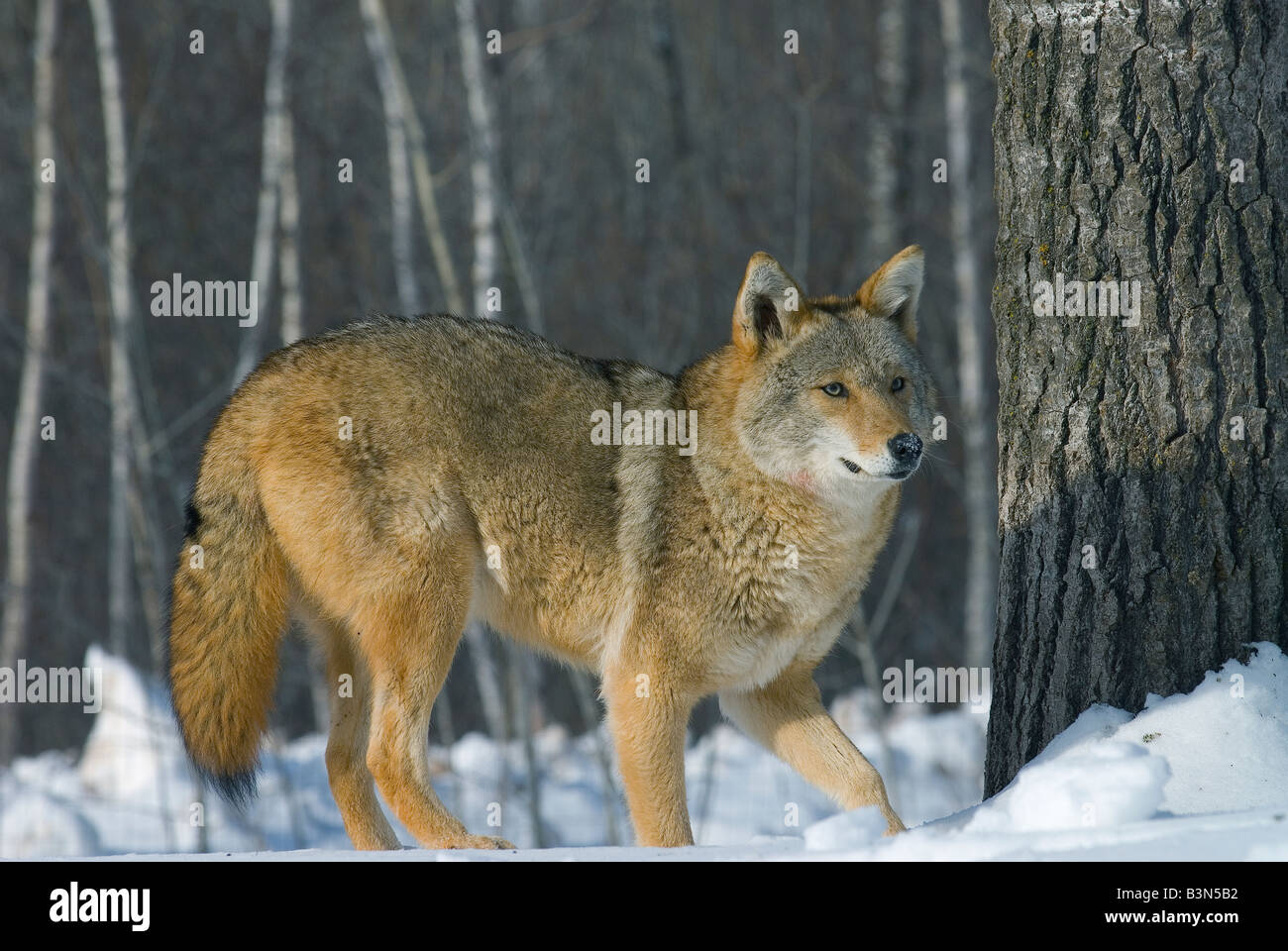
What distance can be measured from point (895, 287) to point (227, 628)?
2.90 m

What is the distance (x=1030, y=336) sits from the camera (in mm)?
4070

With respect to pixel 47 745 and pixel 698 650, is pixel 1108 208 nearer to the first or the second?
pixel 698 650

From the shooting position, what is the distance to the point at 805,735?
484 cm

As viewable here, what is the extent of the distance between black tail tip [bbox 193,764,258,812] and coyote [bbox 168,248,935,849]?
1 centimetres

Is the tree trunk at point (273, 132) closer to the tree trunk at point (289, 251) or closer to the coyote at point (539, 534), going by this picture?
the tree trunk at point (289, 251)

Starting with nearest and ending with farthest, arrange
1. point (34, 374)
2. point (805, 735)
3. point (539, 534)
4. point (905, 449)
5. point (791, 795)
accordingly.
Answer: point (905, 449) < point (539, 534) < point (805, 735) < point (791, 795) < point (34, 374)

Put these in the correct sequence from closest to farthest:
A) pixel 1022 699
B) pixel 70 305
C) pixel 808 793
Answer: pixel 1022 699 < pixel 808 793 < pixel 70 305

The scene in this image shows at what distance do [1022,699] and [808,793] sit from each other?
21.3 feet

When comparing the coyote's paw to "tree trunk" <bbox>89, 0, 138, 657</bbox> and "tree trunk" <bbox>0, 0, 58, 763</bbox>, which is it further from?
"tree trunk" <bbox>0, 0, 58, 763</bbox>

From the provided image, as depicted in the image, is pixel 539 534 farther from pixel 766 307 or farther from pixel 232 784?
pixel 232 784

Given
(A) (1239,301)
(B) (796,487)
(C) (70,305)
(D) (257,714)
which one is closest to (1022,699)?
(B) (796,487)

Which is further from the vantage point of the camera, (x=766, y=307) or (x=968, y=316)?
(x=968, y=316)

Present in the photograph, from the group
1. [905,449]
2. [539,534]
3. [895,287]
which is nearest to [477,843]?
[539,534]

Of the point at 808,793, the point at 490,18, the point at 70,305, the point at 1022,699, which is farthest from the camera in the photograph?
the point at 70,305
